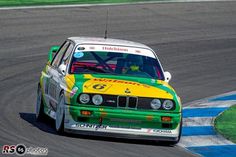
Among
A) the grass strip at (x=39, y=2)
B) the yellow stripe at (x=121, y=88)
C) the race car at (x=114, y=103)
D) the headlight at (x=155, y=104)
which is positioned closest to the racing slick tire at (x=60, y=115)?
the race car at (x=114, y=103)

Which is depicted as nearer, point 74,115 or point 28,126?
point 74,115

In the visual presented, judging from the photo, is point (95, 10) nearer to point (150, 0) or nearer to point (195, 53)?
point (150, 0)

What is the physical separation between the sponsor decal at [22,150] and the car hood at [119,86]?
5.30 ft

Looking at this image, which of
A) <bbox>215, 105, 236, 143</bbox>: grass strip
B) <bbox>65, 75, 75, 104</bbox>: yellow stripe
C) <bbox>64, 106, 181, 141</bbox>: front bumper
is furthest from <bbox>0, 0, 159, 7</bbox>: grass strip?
<bbox>64, 106, 181, 141</bbox>: front bumper

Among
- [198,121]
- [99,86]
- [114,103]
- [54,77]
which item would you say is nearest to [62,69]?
[54,77]

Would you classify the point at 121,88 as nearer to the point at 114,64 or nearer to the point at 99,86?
the point at 99,86

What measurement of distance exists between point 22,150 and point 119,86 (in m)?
2.25

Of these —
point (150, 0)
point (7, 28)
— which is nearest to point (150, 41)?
point (7, 28)

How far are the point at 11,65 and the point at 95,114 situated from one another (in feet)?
29.4

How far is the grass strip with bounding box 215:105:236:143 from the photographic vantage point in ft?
49.8

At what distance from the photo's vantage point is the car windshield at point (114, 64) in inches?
583

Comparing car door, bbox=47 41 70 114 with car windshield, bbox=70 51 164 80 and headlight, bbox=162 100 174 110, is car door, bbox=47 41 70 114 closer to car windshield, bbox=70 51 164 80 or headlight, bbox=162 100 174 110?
car windshield, bbox=70 51 164 80

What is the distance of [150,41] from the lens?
27.2 meters

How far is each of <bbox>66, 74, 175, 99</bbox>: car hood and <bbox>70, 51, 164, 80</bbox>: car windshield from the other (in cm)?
32
